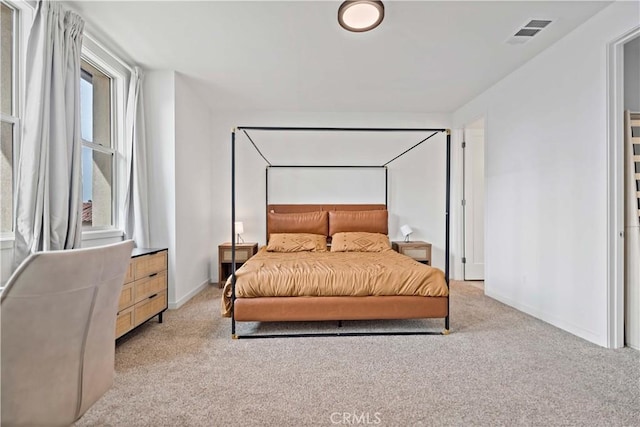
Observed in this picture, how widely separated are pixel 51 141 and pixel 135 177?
1048 millimetres

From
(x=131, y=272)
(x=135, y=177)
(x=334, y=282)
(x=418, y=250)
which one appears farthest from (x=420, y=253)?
(x=135, y=177)

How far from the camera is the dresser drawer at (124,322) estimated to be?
7.68ft

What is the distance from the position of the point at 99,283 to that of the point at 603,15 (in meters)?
3.77

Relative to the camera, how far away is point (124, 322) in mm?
2424

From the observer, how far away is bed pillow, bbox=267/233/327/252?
13.3 ft

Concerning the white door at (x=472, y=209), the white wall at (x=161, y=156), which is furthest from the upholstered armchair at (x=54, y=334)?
the white door at (x=472, y=209)

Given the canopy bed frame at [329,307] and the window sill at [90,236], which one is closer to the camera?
the window sill at [90,236]

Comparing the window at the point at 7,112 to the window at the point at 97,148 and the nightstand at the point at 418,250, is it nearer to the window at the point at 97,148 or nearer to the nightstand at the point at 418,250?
the window at the point at 97,148

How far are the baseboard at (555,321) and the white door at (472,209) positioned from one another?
37.8 inches

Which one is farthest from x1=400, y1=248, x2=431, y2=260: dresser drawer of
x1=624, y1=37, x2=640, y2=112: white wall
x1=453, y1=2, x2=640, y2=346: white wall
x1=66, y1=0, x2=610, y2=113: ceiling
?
x1=624, y1=37, x2=640, y2=112: white wall

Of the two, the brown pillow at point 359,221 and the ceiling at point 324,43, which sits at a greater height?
the ceiling at point 324,43

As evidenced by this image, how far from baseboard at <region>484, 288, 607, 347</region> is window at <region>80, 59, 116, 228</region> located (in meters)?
4.52

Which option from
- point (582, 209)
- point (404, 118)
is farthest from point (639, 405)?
point (404, 118)

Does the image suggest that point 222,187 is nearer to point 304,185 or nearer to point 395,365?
point 304,185
